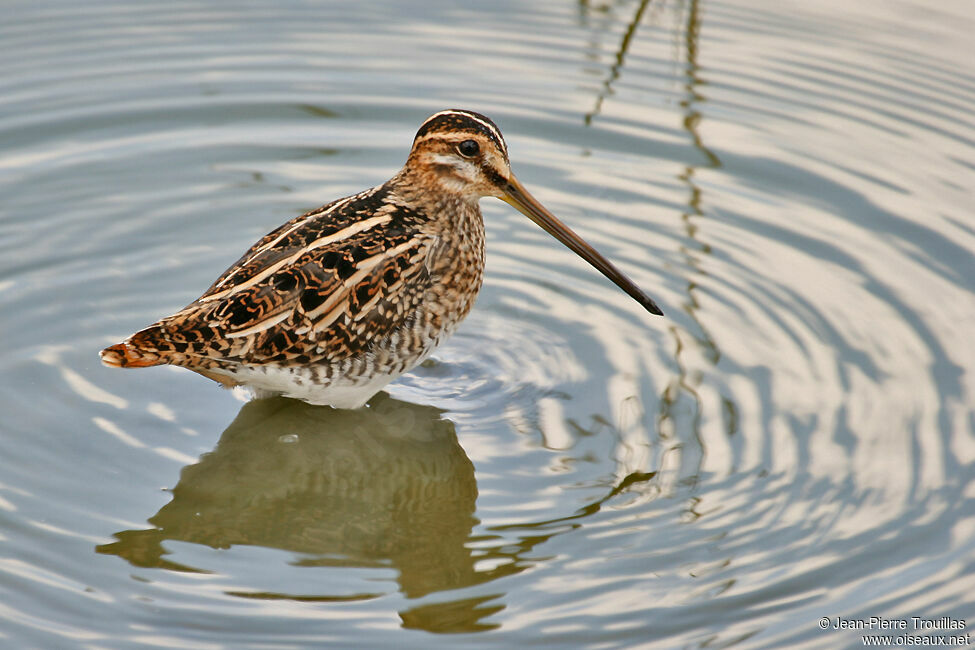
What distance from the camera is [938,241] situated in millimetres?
8180

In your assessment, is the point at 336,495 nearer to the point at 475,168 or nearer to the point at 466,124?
the point at 475,168

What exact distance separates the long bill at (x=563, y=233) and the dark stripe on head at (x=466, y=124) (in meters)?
0.21

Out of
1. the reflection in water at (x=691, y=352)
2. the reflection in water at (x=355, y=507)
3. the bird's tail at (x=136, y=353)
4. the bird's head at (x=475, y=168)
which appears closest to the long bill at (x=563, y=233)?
the bird's head at (x=475, y=168)

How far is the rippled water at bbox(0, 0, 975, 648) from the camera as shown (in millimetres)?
5582

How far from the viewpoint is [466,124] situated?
22.2 feet

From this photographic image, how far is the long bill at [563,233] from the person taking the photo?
22.6 ft

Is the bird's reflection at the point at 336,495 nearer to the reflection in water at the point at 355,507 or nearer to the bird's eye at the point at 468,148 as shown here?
the reflection in water at the point at 355,507

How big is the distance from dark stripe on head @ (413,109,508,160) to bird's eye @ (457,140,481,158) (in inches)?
2.5

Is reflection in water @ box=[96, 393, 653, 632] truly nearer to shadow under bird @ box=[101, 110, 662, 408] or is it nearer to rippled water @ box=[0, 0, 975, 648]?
rippled water @ box=[0, 0, 975, 648]

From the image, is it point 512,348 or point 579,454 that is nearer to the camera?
point 579,454

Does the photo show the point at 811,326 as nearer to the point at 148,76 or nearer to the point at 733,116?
the point at 733,116

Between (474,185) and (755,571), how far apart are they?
8.21ft

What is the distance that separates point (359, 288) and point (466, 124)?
1.05 metres

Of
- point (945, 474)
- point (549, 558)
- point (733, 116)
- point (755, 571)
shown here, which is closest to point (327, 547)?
point (549, 558)
